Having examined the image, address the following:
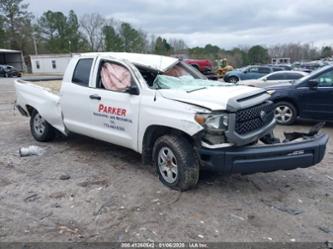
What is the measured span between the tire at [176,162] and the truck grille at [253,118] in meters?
0.69

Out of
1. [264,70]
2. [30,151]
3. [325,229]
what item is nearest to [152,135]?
[325,229]

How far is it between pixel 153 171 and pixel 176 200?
1147 mm

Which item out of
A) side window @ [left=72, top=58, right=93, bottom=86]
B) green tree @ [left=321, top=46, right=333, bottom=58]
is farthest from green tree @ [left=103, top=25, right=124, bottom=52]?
side window @ [left=72, top=58, right=93, bottom=86]

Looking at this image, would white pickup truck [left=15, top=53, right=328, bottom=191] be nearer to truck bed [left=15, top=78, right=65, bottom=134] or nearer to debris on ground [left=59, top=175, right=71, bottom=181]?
truck bed [left=15, top=78, right=65, bottom=134]

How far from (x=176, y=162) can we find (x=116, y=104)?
139 cm

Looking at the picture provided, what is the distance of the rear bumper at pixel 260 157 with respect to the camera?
4.35 m

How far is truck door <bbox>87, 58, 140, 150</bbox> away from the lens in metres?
5.22

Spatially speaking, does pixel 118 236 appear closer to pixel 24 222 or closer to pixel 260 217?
pixel 24 222

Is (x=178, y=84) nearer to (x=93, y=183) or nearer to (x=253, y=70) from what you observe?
(x=93, y=183)

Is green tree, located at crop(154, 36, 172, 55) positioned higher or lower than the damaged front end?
higher

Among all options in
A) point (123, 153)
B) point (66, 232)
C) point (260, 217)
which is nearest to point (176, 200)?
point (260, 217)

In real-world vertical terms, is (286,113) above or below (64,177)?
above

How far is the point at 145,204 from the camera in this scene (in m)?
4.45

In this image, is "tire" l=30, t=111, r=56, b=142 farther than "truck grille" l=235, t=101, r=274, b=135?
Yes
